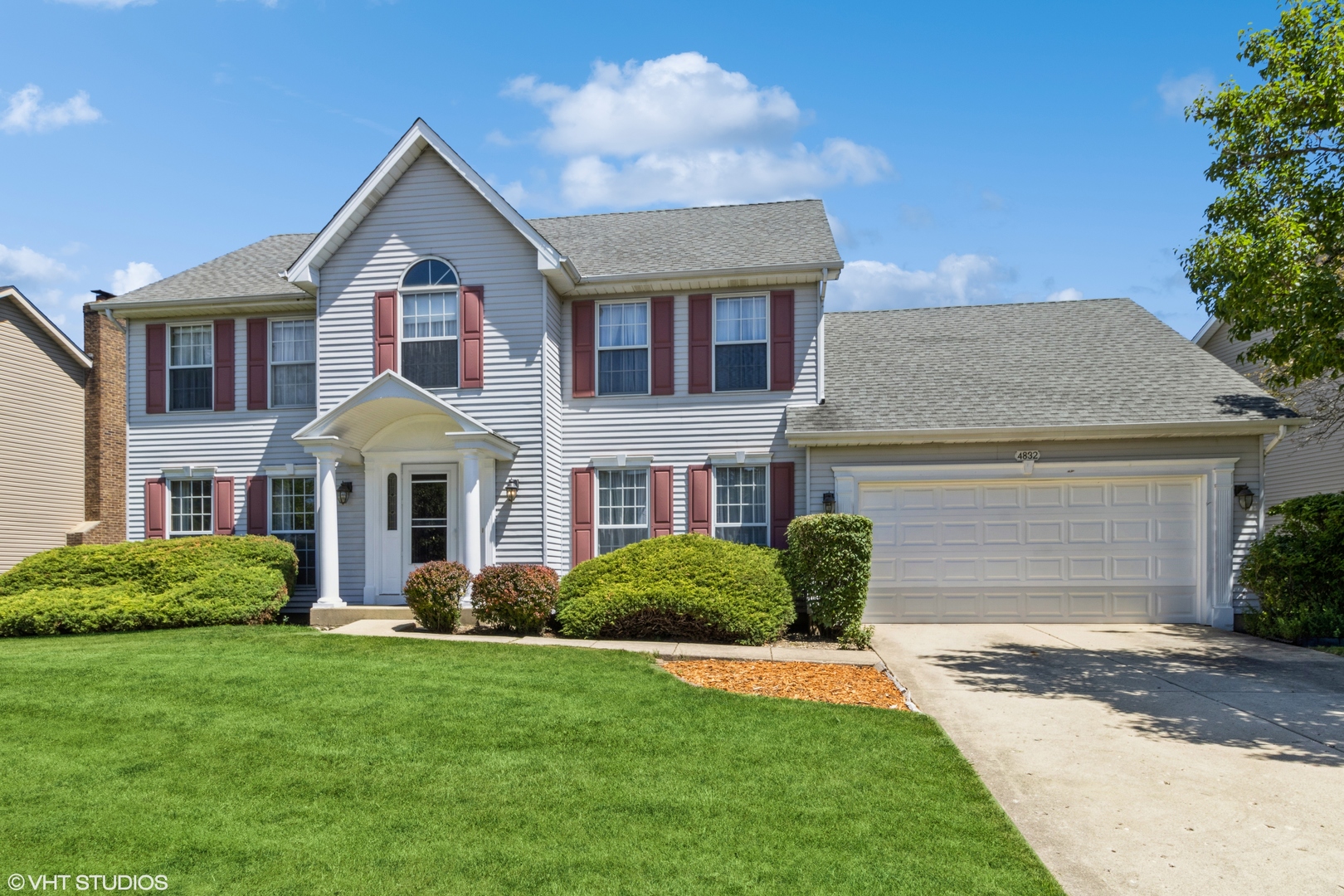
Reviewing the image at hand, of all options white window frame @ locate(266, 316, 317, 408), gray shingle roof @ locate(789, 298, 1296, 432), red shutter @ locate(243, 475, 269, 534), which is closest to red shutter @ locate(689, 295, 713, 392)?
gray shingle roof @ locate(789, 298, 1296, 432)

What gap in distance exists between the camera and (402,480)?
14.8 m

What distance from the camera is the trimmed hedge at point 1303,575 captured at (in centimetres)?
1233

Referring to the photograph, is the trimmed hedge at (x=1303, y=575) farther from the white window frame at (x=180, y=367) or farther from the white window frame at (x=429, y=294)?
the white window frame at (x=180, y=367)

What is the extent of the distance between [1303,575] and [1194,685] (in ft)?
16.6

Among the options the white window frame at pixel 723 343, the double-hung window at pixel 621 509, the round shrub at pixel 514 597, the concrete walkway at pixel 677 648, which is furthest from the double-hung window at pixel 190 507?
the white window frame at pixel 723 343

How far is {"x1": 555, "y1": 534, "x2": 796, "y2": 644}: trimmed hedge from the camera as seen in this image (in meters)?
11.7

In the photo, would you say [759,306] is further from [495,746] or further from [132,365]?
[132,365]

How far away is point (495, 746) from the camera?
253 inches

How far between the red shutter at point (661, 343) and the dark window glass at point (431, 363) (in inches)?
127

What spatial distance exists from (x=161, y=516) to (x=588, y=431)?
7737 millimetres

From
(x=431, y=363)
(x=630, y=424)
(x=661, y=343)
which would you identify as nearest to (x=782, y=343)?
(x=661, y=343)

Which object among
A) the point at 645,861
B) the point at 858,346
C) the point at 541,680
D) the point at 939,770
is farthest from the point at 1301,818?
the point at 858,346

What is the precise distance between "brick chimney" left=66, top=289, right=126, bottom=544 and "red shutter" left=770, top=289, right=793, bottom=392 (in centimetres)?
1626

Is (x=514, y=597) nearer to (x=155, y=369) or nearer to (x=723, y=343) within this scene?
(x=723, y=343)
